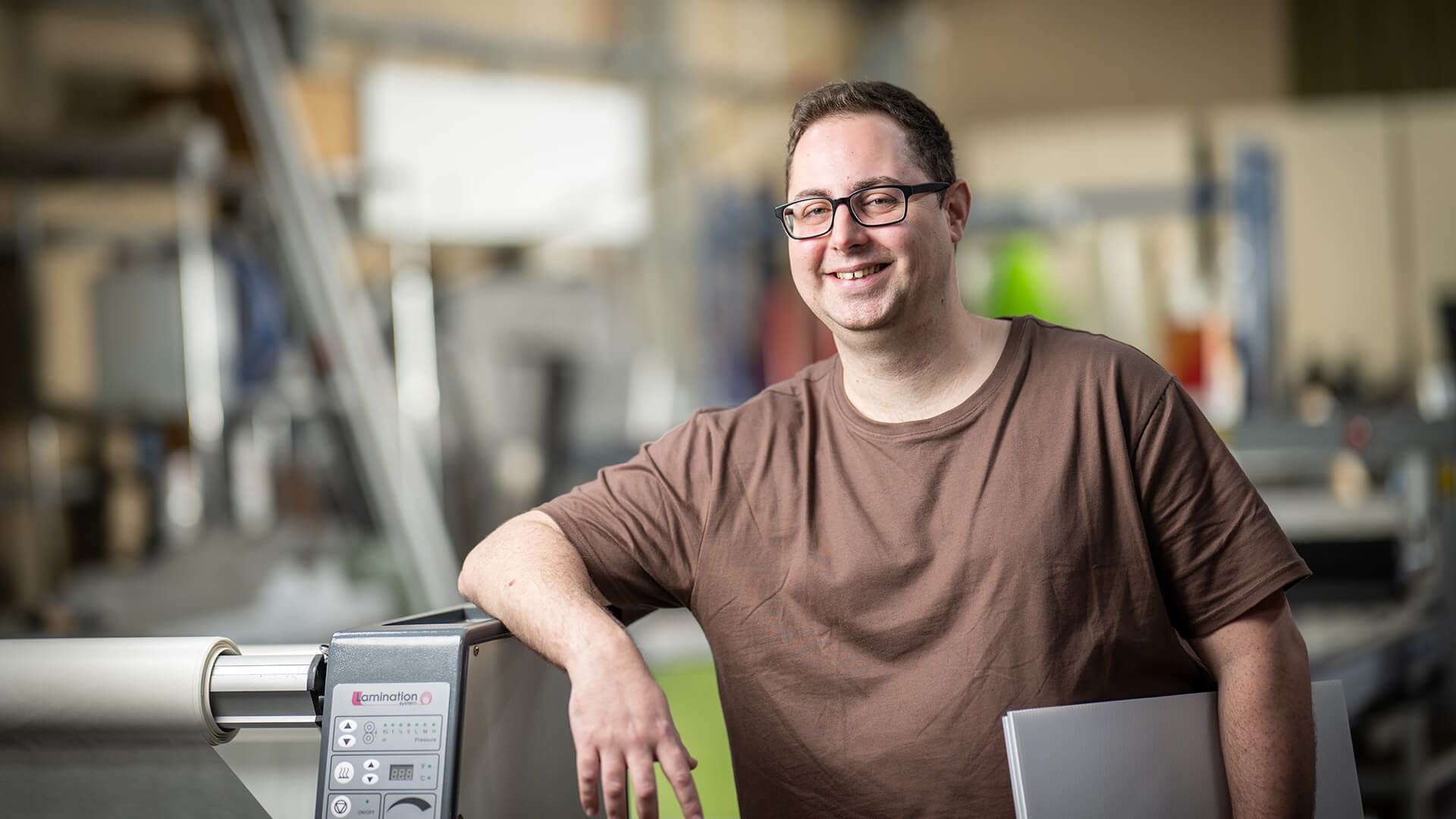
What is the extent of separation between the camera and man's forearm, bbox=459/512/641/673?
45.1 inches

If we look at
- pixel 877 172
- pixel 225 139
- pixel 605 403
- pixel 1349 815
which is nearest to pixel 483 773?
pixel 877 172

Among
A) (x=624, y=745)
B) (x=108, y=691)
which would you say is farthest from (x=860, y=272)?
(x=108, y=691)

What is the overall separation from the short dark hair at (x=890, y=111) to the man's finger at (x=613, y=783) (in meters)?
0.62

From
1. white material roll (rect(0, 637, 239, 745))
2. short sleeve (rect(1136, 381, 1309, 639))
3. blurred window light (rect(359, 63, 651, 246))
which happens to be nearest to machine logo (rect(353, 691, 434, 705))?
white material roll (rect(0, 637, 239, 745))

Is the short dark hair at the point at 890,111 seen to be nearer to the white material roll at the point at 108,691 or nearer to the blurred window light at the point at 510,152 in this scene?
the white material roll at the point at 108,691

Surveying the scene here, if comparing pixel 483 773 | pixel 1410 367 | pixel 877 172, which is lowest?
pixel 1410 367

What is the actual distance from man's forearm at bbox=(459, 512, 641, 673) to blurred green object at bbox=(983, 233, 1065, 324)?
344 cm

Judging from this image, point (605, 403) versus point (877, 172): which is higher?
point (877, 172)

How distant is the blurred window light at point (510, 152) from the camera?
613 cm

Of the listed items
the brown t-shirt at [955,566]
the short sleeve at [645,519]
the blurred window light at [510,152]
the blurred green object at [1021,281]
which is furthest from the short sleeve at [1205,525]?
the blurred window light at [510,152]

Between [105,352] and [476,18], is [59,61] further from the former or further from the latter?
[476,18]

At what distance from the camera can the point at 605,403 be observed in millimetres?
4625

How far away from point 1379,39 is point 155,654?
7.74 metres

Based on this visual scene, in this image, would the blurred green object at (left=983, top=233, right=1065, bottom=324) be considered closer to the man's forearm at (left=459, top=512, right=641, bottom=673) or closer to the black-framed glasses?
the black-framed glasses
